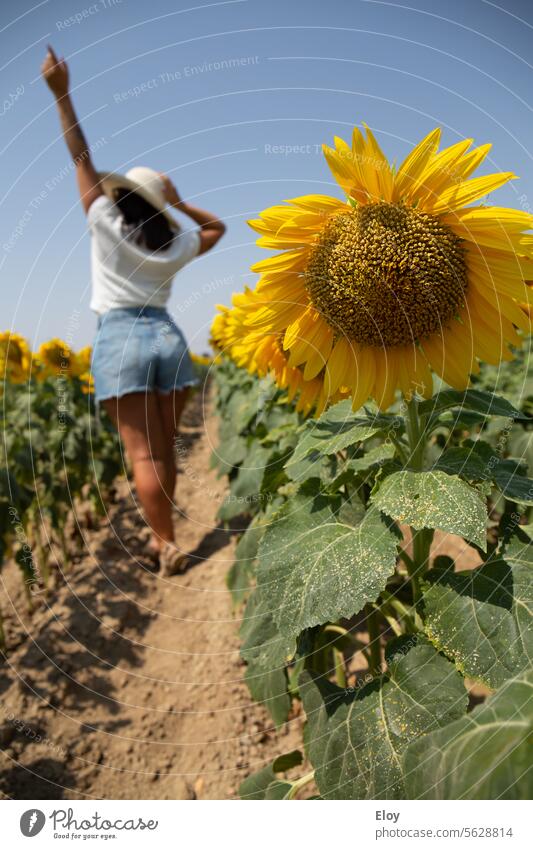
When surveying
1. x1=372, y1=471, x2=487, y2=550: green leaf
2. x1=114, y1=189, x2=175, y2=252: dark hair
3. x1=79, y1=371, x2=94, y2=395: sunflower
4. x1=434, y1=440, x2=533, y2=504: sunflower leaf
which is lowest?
x1=372, y1=471, x2=487, y2=550: green leaf

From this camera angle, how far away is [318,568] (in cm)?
149

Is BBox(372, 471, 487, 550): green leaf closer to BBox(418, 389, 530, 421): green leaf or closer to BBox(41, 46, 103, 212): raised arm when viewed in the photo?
BBox(418, 389, 530, 421): green leaf

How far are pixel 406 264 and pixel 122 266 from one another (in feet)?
12.5

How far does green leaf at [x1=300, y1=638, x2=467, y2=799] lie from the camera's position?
4.69 ft

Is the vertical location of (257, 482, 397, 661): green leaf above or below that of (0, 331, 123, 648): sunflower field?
below

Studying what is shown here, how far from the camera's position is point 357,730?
1549 mm

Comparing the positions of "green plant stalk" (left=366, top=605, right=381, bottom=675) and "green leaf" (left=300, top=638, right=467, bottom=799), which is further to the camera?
"green plant stalk" (left=366, top=605, right=381, bottom=675)

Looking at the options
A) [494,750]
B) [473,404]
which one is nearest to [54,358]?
[473,404]

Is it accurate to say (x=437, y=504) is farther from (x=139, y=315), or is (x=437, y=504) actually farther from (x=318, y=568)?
(x=139, y=315)

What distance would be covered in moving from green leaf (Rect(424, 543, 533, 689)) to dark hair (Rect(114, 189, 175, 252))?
4.02 meters

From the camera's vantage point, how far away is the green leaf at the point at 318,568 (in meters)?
1.40

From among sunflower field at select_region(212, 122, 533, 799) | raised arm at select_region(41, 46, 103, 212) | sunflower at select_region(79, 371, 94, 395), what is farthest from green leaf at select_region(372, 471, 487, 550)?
sunflower at select_region(79, 371, 94, 395)

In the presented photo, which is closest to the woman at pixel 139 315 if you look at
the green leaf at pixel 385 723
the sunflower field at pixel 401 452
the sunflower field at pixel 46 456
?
the sunflower field at pixel 46 456

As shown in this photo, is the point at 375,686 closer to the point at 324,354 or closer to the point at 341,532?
the point at 341,532
